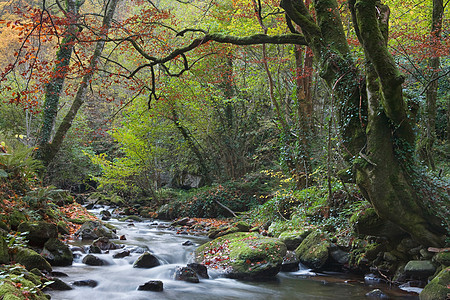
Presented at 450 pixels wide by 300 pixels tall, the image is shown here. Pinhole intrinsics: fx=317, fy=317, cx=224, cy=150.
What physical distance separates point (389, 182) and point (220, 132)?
38.4ft

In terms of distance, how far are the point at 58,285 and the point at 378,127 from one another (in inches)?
240

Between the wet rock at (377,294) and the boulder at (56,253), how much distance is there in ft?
19.9

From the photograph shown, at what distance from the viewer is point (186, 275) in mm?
6883

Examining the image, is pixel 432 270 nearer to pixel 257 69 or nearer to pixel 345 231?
pixel 345 231

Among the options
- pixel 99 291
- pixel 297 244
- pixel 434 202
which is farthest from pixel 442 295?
pixel 99 291

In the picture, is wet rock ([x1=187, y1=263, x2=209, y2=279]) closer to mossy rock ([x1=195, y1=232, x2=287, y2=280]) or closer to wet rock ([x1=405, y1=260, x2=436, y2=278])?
mossy rock ([x1=195, y1=232, x2=287, y2=280])

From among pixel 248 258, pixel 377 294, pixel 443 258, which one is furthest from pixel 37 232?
pixel 443 258

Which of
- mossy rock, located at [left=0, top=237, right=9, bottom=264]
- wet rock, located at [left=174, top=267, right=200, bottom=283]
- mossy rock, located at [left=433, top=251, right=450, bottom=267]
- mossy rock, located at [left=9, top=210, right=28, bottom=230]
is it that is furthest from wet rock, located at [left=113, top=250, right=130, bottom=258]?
mossy rock, located at [left=433, top=251, right=450, bottom=267]

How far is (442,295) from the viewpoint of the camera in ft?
15.6

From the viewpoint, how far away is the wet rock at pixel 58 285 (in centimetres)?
526

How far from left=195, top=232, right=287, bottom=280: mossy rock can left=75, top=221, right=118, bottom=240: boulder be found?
348cm

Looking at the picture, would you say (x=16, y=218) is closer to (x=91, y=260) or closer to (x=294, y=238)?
(x=91, y=260)

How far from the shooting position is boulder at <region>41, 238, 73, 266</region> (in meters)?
6.56

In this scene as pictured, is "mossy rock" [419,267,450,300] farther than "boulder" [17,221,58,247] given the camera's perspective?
No
